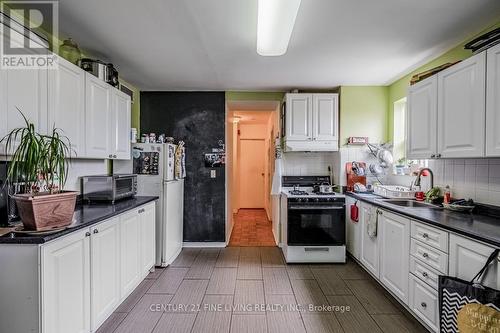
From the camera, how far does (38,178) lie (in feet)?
5.35

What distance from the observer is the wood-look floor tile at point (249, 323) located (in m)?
2.17

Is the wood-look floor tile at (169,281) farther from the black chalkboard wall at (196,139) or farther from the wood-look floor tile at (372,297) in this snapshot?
the wood-look floor tile at (372,297)

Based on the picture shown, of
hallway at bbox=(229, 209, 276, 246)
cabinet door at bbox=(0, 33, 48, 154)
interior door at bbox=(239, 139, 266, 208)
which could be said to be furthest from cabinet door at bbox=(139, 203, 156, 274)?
interior door at bbox=(239, 139, 266, 208)

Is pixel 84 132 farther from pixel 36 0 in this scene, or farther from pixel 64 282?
pixel 64 282

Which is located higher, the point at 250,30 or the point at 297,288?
the point at 250,30

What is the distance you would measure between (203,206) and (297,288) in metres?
1.93

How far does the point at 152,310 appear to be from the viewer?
2.45 metres

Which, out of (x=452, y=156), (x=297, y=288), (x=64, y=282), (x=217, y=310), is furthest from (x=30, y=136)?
(x=452, y=156)

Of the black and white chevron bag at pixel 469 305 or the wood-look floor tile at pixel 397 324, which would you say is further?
the wood-look floor tile at pixel 397 324

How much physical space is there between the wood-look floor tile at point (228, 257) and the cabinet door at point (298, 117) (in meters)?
1.81

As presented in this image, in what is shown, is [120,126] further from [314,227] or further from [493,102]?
[493,102]

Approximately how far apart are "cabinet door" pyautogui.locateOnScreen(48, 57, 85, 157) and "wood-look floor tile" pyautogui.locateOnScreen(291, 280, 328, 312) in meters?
2.40

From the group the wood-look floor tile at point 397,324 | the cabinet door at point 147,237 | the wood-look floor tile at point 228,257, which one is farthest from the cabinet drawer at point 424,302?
the cabinet door at point 147,237

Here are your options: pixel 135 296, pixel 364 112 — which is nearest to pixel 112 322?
pixel 135 296
